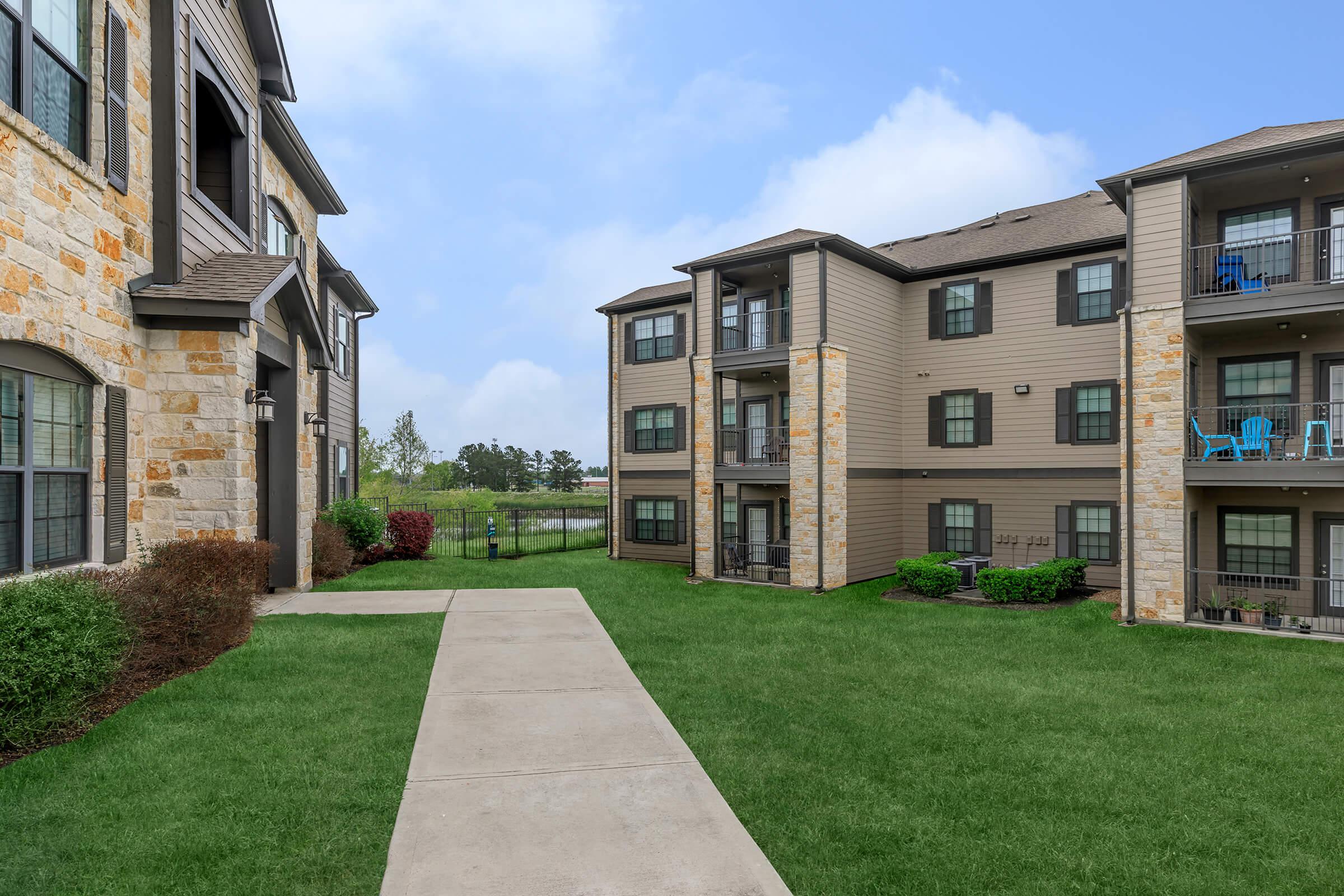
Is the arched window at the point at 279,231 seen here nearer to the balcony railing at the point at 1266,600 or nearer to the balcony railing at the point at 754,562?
the balcony railing at the point at 754,562

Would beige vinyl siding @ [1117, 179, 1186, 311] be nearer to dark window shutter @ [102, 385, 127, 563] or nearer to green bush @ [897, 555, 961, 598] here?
green bush @ [897, 555, 961, 598]

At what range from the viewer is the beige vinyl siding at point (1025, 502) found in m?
16.4

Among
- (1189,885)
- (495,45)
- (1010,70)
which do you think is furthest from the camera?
(495,45)

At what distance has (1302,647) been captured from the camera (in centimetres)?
1102

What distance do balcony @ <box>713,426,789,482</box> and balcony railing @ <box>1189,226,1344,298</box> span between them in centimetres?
862

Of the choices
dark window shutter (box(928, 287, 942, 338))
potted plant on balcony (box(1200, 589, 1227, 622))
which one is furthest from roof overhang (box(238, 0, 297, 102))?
potted plant on balcony (box(1200, 589, 1227, 622))

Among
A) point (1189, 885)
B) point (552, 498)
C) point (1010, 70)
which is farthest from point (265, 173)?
point (552, 498)

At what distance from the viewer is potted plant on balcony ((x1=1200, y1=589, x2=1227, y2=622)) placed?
12.8m

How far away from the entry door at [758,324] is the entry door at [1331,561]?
11.5 metres

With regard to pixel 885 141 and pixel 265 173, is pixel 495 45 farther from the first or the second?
pixel 885 141

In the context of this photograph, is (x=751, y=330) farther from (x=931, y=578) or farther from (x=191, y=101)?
(x=191, y=101)

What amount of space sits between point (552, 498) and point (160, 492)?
4860 cm

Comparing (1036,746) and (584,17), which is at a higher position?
(584,17)

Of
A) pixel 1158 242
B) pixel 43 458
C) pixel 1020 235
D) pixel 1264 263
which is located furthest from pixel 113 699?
pixel 1020 235
